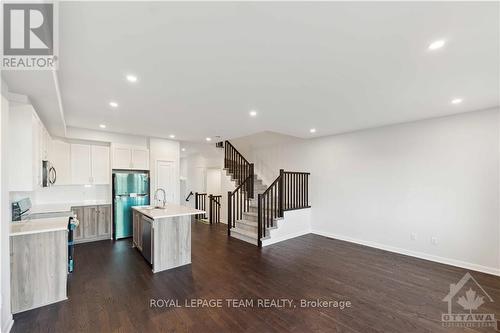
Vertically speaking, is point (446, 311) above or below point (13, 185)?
below

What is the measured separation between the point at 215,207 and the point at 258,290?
16.8 feet

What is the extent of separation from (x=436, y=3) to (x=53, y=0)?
256 cm

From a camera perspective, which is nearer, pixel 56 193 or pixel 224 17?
pixel 224 17

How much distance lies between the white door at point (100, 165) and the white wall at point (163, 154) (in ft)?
3.49

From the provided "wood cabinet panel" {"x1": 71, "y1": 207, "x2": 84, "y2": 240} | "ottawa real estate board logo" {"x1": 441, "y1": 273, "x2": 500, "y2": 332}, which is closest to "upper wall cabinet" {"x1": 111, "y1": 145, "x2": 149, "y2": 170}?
"wood cabinet panel" {"x1": 71, "y1": 207, "x2": 84, "y2": 240}

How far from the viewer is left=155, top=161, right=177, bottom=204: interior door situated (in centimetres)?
610

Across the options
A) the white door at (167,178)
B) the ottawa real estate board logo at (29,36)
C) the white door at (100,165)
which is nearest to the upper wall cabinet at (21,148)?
the ottawa real estate board logo at (29,36)

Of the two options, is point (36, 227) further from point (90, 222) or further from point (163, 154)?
point (163, 154)

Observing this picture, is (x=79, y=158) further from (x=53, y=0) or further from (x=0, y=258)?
(x=53, y=0)

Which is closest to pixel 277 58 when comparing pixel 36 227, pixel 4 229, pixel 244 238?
pixel 4 229

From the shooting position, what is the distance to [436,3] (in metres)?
1.40

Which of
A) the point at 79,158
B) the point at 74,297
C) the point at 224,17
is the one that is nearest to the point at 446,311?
the point at 224,17

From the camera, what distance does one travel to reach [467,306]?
269 cm

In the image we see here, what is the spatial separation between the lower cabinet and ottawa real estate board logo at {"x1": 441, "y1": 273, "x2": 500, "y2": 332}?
6549mm
